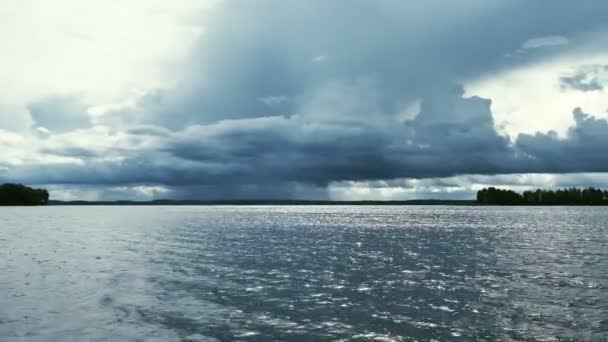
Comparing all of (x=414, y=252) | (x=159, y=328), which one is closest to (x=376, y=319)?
(x=159, y=328)

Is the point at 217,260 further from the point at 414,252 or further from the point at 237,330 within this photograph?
the point at 237,330

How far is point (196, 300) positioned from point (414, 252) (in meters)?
36.9

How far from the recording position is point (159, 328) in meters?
24.4

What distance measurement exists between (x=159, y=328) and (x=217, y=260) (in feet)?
94.6

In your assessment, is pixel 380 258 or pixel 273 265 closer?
pixel 273 265

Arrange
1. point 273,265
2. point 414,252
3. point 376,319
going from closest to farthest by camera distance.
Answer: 1. point 376,319
2. point 273,265
3. point 414,252

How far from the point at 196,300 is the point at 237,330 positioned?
825 cm

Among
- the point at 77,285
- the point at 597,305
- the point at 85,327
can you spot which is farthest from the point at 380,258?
the point at 85,327

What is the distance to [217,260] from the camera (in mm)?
53094

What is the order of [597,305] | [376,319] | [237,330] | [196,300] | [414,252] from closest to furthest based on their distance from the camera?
[237,330] < [376,319] < [597,305] < [196,300] < [414,252]

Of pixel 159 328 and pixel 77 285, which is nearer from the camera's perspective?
pixel 159 328

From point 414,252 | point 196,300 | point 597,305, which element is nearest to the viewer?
point 597,305

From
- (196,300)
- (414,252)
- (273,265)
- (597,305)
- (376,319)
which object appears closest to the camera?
(376,319)

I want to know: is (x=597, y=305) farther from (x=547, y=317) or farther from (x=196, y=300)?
(x=196, y=300)
